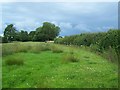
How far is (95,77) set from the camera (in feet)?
39.1

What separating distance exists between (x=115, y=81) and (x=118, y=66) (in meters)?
1.50

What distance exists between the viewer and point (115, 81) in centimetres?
1105

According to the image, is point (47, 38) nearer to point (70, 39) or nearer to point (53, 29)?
point (53, 29)

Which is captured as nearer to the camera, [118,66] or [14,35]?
[118,66]

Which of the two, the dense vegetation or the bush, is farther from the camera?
the dense vegetation

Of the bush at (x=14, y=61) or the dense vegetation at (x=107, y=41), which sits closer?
the bush at (x=14, y=61)

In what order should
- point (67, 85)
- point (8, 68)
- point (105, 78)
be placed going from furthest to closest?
point (8, 68) → point (105, 78) → point (67, 85)

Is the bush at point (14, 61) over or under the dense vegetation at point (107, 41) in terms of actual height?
under

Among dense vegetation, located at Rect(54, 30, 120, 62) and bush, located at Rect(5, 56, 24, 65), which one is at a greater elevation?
dense vegetation, located at Rect(54, 30, 120, 62)

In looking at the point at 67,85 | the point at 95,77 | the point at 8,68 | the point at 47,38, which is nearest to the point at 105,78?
the point at 95,77

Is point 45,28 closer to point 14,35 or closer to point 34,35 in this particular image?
point 34,35

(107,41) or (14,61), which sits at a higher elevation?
(107,41)

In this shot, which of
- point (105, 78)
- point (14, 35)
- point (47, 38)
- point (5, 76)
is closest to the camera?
point (105, 78)

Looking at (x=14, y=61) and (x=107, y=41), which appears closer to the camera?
(x=14, y=61)
